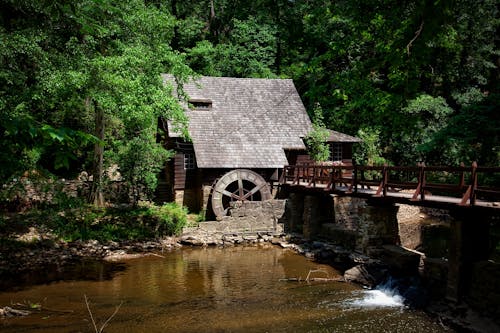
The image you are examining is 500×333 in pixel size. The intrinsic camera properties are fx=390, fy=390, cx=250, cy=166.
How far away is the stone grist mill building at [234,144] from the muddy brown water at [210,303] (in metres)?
6.24

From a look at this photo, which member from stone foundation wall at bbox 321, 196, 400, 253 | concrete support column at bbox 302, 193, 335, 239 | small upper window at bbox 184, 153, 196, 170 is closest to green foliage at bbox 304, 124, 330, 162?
concrete support column at bbox 302, 193, 335, 239

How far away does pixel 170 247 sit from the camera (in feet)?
52.4

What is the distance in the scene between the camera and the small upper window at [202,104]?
21.3 m

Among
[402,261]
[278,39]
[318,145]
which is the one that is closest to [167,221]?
[318,145]

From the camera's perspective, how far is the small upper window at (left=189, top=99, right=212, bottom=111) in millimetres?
21312

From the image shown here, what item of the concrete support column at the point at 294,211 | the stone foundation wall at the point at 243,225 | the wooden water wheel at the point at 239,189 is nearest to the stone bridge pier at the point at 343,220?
the concrete support column at the point at 294,211

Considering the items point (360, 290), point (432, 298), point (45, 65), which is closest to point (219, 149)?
point (45, 65)

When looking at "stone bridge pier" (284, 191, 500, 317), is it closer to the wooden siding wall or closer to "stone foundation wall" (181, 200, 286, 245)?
"stone foundation wall" (181, 200, 286, 245)

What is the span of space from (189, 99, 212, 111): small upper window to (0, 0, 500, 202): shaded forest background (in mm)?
3522

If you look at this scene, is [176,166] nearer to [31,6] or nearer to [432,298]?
[31,6]

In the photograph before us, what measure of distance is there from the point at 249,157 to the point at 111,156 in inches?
261

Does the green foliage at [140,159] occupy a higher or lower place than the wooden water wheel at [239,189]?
higher

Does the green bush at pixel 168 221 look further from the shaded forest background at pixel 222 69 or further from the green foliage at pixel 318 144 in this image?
the green foliage at pixel 318 144

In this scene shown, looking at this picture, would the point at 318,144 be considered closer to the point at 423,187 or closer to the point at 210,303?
the point at 423,187
